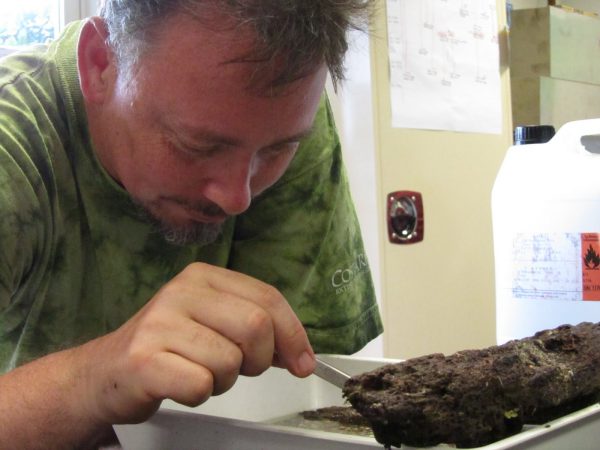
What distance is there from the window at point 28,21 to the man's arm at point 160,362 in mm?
848

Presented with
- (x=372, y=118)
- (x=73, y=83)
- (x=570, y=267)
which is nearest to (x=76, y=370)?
(x=73, y=83)

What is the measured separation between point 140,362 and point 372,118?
97 centimetres

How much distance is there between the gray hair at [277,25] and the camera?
676 mm

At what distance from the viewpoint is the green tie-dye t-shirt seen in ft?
2.52

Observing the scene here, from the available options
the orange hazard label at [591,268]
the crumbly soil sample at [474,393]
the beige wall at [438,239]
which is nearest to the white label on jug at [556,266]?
the orange hazard label at [591,268]

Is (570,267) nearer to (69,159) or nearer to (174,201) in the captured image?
(174,201)

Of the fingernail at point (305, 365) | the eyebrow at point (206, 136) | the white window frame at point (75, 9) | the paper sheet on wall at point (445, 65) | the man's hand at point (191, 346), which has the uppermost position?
the white window frame at point (75, 9)

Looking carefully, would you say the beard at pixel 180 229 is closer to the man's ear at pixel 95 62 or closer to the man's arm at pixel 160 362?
the man's ear at pixel 95 62

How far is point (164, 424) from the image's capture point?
522mm

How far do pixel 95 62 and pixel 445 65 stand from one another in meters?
0.93

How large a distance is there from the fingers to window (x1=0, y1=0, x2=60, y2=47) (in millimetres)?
887

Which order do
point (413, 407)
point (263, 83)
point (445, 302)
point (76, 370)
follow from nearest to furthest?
point (413, 407) < point (76, 370) < point (263, 83) < point (445, 302)

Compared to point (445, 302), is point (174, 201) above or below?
above

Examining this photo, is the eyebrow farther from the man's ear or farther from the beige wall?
the beige wall
